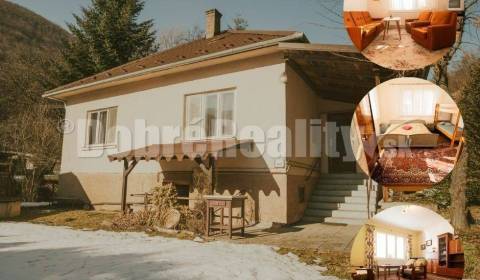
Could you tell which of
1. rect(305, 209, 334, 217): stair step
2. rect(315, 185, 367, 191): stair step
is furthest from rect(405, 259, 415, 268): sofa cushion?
rect(315, 185, 367, 191): stair step

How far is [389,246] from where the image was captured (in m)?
0.75

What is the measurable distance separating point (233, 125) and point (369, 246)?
1041cm

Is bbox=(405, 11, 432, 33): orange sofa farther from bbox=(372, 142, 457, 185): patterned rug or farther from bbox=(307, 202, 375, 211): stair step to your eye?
bbox=(307, 202, 375, 211): stair step

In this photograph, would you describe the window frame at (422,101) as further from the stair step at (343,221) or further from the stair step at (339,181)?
the stair step at (339,181)

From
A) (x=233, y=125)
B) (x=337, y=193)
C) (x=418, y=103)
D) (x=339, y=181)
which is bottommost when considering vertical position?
(x=337, y=193)

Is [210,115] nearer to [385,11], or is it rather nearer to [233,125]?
[233,125]

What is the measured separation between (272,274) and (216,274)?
0.79 m

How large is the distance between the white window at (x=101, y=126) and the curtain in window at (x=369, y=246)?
14.5 metres

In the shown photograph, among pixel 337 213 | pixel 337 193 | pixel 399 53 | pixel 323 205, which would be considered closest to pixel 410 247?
pixel 399 53

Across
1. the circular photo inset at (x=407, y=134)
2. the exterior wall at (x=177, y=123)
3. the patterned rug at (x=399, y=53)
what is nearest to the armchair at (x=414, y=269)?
the circular photo inset at (x=407, y=134)

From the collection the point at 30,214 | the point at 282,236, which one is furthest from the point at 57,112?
the point at 282,236

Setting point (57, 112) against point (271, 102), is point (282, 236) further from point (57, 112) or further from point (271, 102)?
point (57, 112)

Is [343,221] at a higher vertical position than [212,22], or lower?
lower

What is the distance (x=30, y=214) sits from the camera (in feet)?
41.8
